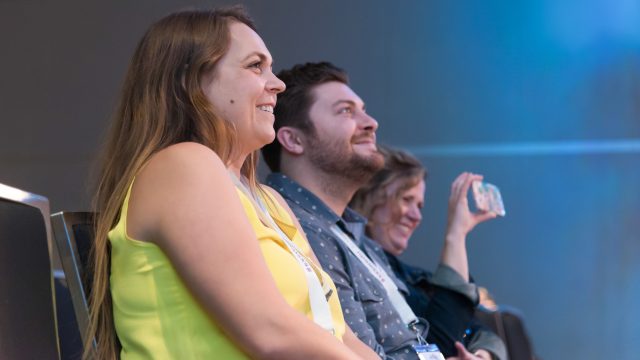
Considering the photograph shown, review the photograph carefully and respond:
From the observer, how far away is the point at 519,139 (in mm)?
3988

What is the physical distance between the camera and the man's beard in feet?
8.13

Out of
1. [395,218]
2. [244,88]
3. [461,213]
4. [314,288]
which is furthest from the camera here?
[395,218]

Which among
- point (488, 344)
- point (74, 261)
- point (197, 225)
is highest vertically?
point (197, 225)

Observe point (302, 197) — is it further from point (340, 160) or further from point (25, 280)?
point (25, 280)

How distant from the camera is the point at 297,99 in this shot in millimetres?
2574

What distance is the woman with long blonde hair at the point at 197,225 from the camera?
1231 mm

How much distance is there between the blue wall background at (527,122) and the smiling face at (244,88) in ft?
7.13

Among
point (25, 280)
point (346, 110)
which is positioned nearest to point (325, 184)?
point (346, 110)

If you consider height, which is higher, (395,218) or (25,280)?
(25,280)

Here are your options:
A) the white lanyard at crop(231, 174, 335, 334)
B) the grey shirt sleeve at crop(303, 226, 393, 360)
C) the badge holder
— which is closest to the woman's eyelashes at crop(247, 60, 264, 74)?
the white lanyard at crop(231, 174, 335, 334)

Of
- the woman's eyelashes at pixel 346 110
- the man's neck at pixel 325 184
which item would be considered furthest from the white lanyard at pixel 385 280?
the woman's eyelashes at pixel 346 110

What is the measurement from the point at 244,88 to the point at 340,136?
1.04m

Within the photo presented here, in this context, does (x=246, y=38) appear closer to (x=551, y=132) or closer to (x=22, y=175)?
(x=22, y=175)

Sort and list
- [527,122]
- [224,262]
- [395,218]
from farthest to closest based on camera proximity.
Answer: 1. [527,122]
2. [395,218]
3. [224,262]
